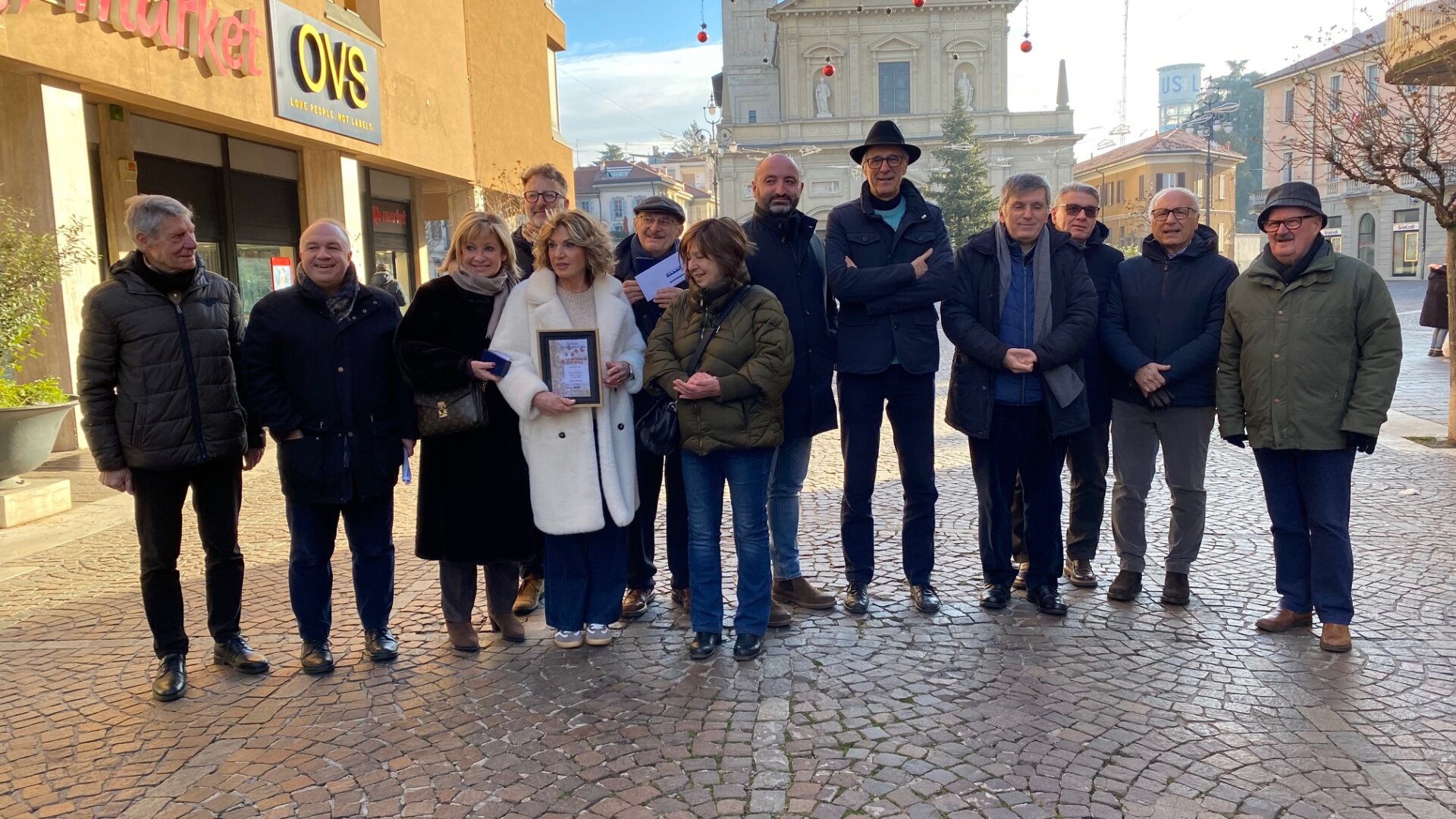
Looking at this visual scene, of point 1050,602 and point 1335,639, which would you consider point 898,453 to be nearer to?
point 1050,602

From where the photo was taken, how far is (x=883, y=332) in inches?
197

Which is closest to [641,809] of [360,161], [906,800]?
[906,800]

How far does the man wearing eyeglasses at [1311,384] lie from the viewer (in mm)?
4512

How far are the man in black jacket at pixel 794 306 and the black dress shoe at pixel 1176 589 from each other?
1951 millimetres

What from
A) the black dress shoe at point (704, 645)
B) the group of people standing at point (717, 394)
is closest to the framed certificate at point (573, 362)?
the group of people standing at point (717, 394)

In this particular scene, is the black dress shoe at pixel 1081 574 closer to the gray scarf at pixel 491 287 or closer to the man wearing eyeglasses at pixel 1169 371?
the man wearing eyeglasses at pixel 1169 371

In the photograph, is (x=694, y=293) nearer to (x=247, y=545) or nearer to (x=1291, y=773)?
(x=1291, y=773)

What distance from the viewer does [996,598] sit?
518cm

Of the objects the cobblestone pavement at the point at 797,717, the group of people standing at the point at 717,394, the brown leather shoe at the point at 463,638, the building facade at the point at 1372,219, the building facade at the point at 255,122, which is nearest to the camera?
the cobblestone pavement at the point at 797,717

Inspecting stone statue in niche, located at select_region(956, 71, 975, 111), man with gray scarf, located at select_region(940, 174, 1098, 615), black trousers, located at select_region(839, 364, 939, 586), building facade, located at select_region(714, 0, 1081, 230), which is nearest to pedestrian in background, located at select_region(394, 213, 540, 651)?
black trousers, located at select_region(839, 364, 939, 586)

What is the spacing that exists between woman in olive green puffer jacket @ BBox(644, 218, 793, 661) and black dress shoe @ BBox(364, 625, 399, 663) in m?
1.39

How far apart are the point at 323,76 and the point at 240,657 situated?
37.0 ft

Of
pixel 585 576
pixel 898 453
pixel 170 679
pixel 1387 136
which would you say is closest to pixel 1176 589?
pixel 898 453

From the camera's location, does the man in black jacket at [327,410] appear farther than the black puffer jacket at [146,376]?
Yes
